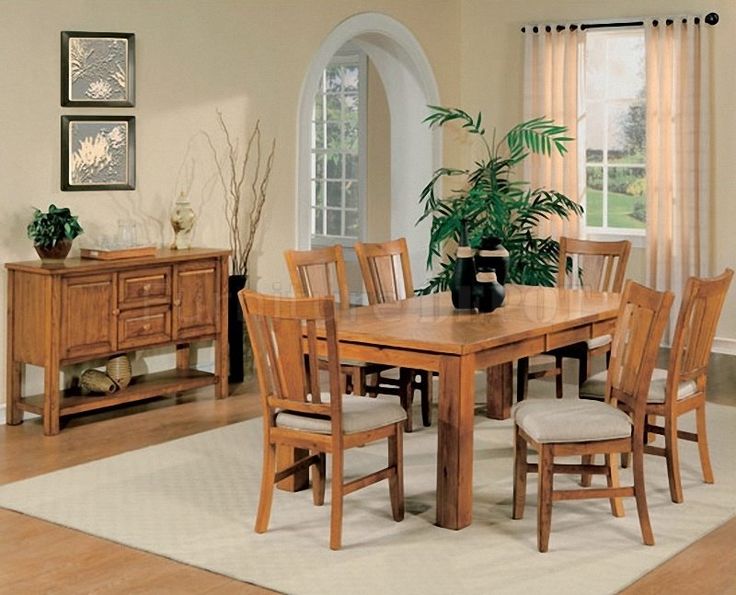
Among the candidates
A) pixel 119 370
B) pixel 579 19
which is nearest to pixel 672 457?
pixel 119 370

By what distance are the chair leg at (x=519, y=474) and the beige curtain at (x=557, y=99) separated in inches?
175

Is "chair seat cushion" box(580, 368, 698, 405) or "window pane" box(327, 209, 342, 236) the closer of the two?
"chair seat cushion" box(580, 368, 698, 405)

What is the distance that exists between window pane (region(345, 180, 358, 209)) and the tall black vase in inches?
141

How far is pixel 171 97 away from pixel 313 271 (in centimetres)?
183

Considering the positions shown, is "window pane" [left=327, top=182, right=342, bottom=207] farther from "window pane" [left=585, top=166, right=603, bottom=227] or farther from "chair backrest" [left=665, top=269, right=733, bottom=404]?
"chair backrest" [left=665, top=269, right=733, bottom=404]

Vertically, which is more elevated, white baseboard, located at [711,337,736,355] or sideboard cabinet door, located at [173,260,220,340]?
sideboard cabinet door, located at [173,260,220,340]

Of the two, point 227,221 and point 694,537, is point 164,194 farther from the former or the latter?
point 694,537

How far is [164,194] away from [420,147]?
118 inches

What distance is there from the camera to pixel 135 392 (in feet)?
21.5

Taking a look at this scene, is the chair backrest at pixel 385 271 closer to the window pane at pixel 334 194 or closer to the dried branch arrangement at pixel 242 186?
the dried branch arrangement at pixel 242 186

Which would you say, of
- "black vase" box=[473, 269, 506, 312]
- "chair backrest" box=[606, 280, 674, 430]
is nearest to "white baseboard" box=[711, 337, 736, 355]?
"black vase" box=[473, 269, 506, 312]

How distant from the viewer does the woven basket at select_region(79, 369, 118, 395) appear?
6.46 m

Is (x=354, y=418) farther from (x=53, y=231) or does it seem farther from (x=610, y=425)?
(x=53, y=231)

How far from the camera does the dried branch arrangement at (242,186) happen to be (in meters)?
7.50
